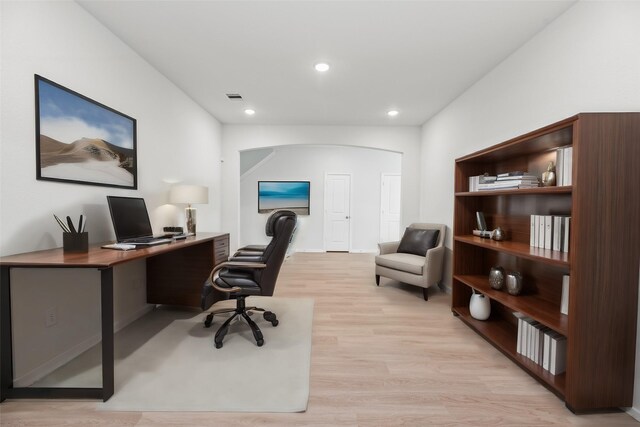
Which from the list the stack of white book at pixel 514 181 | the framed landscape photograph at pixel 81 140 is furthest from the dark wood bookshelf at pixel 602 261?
the framed landscape photograph at pixel 81 140

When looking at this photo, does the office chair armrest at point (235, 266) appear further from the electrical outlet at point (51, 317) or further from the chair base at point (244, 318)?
the electrical outlet at point (51, 317)

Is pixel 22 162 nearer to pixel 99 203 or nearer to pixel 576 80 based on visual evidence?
pixel 99 203

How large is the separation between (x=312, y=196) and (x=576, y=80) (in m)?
5.54

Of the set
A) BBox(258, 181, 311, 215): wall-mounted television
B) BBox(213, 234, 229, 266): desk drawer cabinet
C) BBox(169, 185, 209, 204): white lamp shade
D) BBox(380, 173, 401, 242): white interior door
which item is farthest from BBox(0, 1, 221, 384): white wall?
BBox(380, 173, 401, 242): white interior door

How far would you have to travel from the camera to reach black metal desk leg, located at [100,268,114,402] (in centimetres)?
164

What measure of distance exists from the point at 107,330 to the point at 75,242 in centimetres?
62

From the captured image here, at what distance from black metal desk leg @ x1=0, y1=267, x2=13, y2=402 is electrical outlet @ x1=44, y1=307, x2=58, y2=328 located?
0.87ft

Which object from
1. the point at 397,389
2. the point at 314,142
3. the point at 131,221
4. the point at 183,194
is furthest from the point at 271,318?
the point at 314,142

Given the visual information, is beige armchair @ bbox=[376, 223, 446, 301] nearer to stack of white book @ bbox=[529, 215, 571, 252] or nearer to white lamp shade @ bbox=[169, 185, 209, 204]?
stack of white book @ bbox=[529, 215, 571, 252]

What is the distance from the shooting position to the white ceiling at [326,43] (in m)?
2.05

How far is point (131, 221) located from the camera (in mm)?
2479

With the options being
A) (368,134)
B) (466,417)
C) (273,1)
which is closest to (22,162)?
(273,1)

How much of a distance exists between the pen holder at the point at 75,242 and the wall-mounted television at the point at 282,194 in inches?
206

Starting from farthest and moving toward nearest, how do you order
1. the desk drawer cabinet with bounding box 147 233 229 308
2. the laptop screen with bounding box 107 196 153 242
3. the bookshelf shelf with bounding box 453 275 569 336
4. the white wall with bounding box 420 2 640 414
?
the desk drawer cabinet with bounding box 147 233 229 308 < the laptop screen with bounding box 107 196 153 242 < the bookshelf shelf with bounding box 453 275 569 336 < the white wall with bounding box 420 2 640 414
